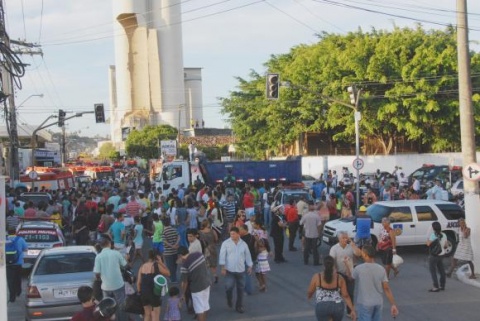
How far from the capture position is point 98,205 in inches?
859

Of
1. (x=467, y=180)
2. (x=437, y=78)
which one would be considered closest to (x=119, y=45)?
(x=437, y=78)

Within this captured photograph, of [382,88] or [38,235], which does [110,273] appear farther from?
[382,88]

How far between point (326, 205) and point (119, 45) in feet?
359

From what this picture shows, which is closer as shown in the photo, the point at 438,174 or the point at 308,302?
the point at 308,302

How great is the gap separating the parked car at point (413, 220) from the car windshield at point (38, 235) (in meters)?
7.71

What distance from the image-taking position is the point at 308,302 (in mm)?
12867

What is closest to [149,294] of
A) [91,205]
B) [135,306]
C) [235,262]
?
[135,306]

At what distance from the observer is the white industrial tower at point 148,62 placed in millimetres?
124125

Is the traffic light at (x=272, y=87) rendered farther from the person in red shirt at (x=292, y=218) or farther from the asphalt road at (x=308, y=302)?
the asphalt road at (x=308, y=302)

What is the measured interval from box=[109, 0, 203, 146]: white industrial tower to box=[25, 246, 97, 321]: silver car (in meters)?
112

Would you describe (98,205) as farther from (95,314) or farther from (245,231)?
(95,314)

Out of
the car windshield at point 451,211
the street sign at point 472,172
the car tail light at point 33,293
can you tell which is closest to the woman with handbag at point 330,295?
the car tail light at point 33,293

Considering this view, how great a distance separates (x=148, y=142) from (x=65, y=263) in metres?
83.3

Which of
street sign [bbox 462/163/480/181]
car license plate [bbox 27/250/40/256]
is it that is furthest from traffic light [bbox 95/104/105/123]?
street sign [bbox 462/163/480/181]
